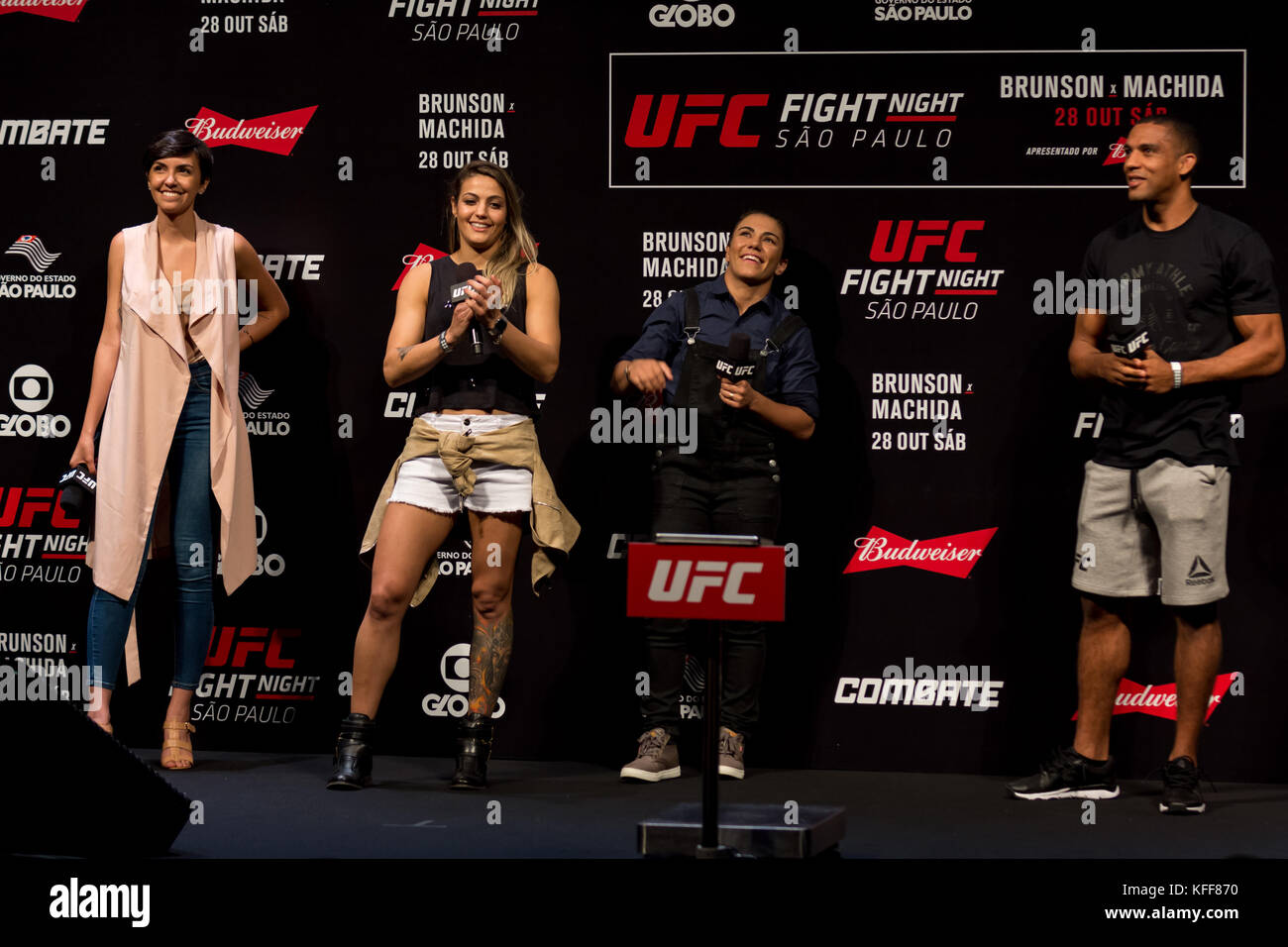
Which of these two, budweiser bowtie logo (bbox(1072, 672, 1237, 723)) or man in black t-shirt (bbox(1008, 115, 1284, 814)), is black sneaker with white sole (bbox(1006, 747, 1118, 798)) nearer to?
man in black t-shirt (bbox(1008, 115, 1284, 814))

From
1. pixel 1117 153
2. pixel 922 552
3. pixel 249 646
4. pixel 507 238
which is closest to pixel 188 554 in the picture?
pixel 249 646

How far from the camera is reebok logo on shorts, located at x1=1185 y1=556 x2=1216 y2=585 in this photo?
14.6ft

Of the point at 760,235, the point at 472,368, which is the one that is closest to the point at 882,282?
the point at 760,235

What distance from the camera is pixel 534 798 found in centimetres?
458

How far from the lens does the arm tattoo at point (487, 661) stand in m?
4.59

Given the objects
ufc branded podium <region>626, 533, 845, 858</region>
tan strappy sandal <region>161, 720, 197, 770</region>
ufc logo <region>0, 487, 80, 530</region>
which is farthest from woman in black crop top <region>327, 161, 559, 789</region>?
ufc logo <region>0, 487, 80, 530</region>

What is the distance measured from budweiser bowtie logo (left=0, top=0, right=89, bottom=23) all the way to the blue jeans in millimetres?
1464

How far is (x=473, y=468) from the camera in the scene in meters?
4.56

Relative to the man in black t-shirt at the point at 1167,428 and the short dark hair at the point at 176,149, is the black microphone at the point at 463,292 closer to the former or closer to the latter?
the short dark hair at the point at 176,149
